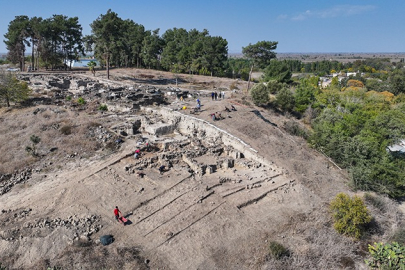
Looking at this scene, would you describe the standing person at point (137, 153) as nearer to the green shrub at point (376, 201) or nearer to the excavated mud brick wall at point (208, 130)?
the excavated mud brick wall at point (208, 130)

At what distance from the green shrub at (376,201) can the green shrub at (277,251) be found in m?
7.52

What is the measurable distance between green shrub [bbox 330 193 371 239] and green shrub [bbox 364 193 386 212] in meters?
2.70

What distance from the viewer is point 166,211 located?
1345 centimetres

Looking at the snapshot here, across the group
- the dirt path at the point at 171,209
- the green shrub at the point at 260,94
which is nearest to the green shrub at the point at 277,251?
the dirt path at the point at 171,209

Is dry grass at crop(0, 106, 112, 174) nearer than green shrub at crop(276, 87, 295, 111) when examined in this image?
Yes

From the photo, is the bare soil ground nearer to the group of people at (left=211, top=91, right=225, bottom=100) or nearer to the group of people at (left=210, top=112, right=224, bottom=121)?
the group of people at (left=210, top=112, right=224, bottom=121)

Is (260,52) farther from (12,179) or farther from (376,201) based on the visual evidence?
(12,179)

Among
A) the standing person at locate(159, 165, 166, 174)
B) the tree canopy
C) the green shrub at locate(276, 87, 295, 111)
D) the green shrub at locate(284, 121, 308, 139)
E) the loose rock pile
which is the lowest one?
the loose rock pile

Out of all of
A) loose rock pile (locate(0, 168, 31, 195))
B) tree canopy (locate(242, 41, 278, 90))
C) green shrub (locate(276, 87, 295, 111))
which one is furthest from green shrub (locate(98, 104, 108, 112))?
tree canopy (locate(242, 41, 278, 90))

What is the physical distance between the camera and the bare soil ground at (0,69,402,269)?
1084 centimetres

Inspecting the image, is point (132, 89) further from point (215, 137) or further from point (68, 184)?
point (68, 184)

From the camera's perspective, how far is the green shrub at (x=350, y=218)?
12.6 m

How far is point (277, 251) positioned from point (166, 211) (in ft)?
18.5

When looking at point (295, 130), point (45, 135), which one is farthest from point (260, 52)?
point (45, 135)
